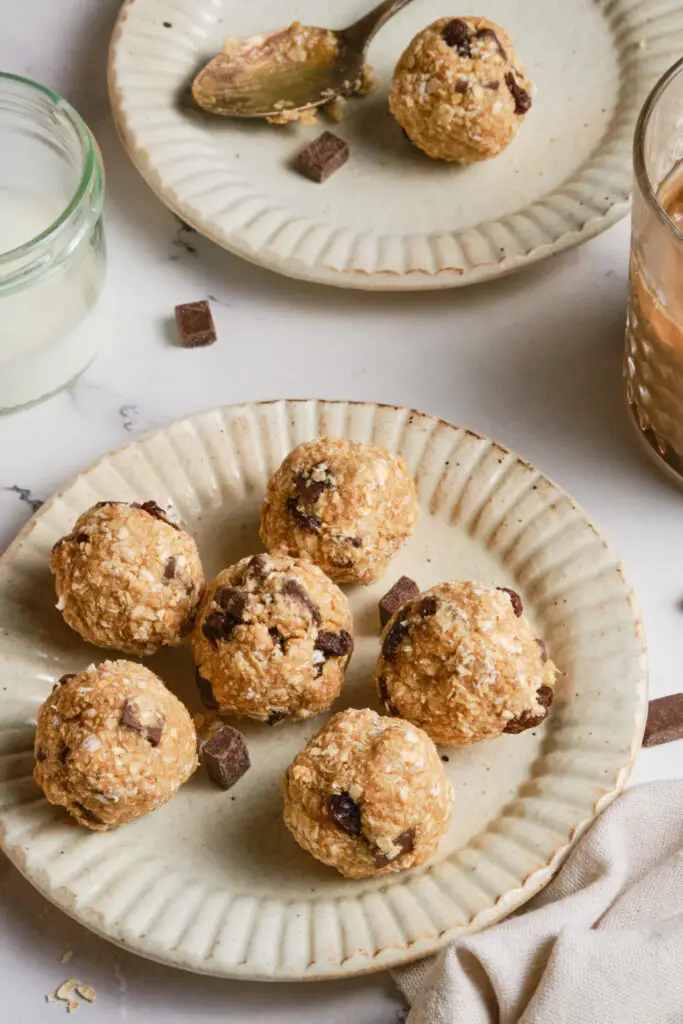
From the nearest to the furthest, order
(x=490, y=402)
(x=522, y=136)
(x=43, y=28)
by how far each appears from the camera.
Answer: (x=490, y=402) < (x=522, y=136) < (x=43, y=28)

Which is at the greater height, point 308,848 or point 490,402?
point 490,402

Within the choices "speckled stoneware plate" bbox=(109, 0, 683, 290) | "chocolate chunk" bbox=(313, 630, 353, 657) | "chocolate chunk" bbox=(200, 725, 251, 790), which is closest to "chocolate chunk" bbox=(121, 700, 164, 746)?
"chocolate chunk" bbox=(200, 725, 251, 790)

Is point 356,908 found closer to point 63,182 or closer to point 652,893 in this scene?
point 652,893

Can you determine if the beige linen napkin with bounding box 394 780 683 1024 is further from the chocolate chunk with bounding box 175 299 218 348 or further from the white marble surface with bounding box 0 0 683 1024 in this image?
the chocolate chunk with bounding box 175 299 218 348

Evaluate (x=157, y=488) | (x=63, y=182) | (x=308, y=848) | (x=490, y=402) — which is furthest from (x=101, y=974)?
(x=63, y=182)

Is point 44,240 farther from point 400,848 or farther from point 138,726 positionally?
point 400,848

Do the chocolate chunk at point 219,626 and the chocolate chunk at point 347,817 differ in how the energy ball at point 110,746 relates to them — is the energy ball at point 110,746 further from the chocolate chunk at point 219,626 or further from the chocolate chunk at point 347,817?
the chocolate chunk at point 347,817

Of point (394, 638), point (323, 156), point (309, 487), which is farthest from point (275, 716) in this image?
point (323, 156)
